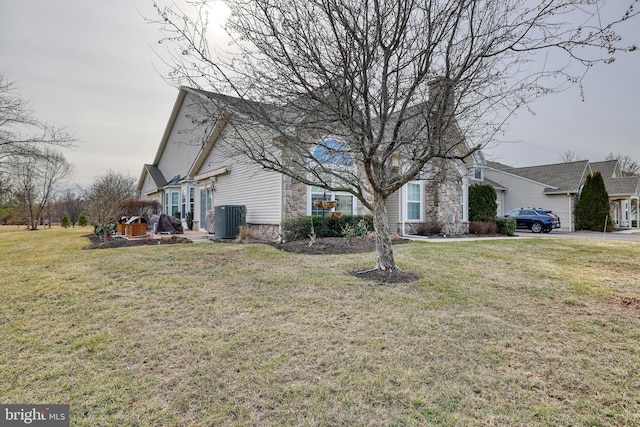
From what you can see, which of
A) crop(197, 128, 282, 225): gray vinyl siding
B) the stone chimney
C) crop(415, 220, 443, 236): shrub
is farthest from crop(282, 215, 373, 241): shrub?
the stone chimney

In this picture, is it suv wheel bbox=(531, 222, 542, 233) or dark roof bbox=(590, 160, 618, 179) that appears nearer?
suv wheel bbox=(531, 222, 542, 233)

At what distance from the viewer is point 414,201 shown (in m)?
13.5

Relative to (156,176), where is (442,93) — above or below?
below

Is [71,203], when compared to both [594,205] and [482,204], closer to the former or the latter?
[482,204]

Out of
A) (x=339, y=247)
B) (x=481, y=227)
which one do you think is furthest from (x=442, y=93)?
(x=481, y=227)

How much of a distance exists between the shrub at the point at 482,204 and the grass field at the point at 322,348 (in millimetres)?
10331

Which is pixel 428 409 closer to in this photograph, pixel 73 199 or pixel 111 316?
pixel 111 316

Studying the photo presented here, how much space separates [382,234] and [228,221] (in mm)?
7321

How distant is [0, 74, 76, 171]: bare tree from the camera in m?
14.1

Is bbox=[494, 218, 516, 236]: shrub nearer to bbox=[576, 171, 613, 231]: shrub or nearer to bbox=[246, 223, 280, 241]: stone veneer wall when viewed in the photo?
bbox=[576, 171, 613, 231]: shrub

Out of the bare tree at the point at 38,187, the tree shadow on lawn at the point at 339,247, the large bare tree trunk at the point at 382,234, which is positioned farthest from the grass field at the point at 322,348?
the bare tree at the point at 38,187

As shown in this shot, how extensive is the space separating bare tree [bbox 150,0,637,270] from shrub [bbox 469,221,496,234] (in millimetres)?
10607

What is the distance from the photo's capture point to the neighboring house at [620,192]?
24.7 meters

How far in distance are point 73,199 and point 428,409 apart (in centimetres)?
4227
